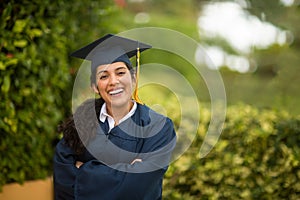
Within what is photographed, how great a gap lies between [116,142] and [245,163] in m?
2.00

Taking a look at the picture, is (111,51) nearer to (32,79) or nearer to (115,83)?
(115,83)

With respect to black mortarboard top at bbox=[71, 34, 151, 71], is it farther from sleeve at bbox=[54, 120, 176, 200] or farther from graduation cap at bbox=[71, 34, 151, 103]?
sleeve at bbox=[54, 120, 176, 200]

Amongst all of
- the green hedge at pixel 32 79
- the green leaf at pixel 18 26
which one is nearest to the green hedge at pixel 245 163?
the green hedge at pixel 32 79

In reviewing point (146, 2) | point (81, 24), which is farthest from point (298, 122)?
point (146, 2)

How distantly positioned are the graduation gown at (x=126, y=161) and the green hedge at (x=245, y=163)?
176 cm

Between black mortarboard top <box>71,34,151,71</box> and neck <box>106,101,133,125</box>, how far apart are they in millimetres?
193

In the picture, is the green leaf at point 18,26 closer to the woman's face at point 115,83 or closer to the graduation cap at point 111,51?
the graduation cap at point 111,51

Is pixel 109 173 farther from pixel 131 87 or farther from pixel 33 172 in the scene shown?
pixel 33 172

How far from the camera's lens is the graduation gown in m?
2.23

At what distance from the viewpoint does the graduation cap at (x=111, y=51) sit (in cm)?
227

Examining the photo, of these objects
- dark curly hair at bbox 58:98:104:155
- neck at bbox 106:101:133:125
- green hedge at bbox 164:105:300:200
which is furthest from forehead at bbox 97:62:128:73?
green hedge at bbox 164:105:300:200

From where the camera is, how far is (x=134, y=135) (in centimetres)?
230

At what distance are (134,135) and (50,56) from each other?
2.07 metres

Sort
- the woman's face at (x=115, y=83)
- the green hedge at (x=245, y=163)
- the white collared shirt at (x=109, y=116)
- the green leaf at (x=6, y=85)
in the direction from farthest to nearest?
the green hedge at (x=245, y=163)
the green leaf at (x=6, y=85)
the white collared shirt at (x=109, y=116)
the woman's face at (x=115, y=83)
